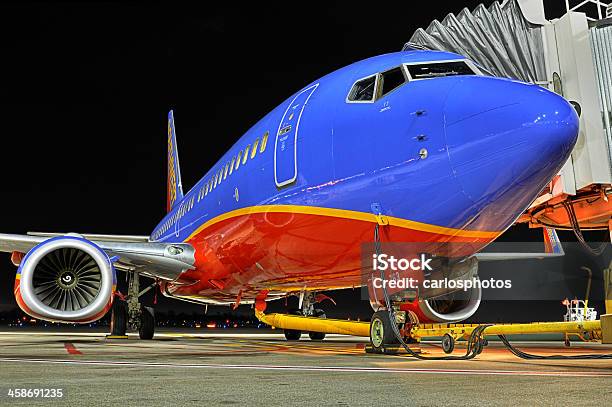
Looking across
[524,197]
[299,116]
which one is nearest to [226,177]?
[299,116]

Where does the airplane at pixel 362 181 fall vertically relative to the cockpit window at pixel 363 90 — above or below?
below

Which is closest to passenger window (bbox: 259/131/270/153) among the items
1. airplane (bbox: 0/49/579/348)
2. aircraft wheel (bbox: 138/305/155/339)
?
airplane (bbox: 0/49/579/348)

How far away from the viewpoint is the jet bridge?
23.3 feet

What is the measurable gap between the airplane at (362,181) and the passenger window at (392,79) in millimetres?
15

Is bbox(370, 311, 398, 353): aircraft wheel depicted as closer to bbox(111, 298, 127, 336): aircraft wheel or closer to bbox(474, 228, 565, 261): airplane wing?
bbox(474, 228, 565, 261): airplane wing

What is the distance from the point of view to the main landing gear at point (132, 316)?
14.1 meters

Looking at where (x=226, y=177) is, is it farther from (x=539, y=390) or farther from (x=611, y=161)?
(x=539, y=390)

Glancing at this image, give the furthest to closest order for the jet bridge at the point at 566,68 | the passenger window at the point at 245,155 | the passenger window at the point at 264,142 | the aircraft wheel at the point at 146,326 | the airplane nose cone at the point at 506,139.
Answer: the aircraft wheel at the point at 146,326 < the passenger window at the point at 245,155 < the passenger window at the point at 264,142 < the jet bridge at the point at 566,68 < the airplane nose cone at the point at 506,139

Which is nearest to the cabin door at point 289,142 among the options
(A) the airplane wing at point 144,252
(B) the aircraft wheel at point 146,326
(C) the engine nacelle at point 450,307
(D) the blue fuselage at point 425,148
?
(D) the blue fuselage at point 425,148

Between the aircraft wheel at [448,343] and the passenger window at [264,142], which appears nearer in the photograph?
the aircraft wheel at [448,343]

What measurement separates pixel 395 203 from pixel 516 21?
3.48m

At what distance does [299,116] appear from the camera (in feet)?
24.9

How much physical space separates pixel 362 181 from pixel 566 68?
3153 millimetres

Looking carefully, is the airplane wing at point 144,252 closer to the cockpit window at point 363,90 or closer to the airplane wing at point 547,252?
the cockpit window at point 363,90
